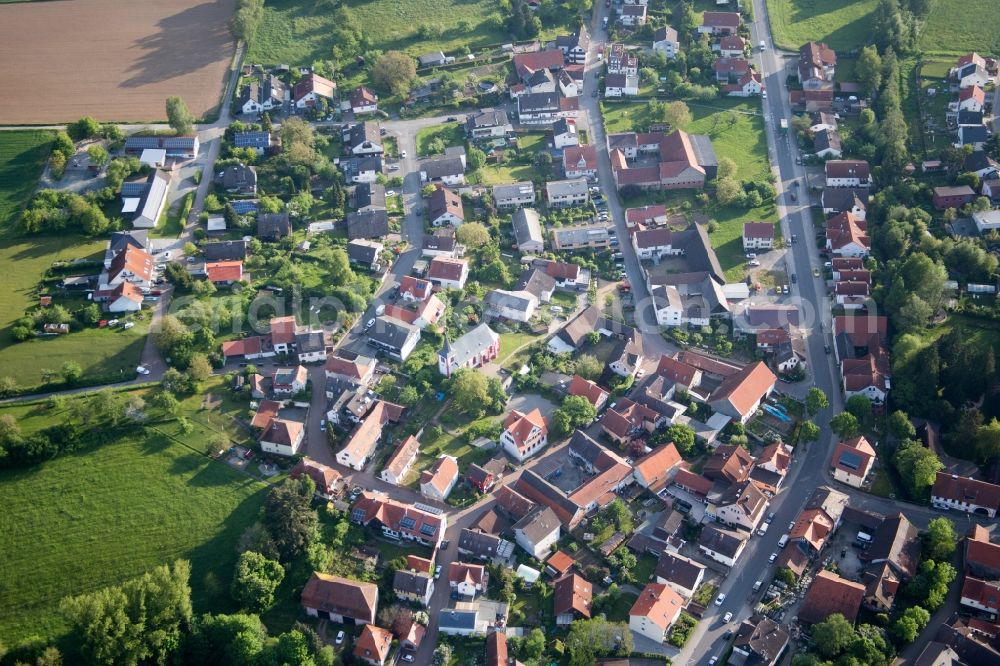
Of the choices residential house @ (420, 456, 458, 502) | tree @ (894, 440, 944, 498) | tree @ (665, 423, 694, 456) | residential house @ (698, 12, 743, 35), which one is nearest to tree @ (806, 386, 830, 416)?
tree @ (894, 440, 944, 498)

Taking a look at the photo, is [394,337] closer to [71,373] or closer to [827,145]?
[71,373]

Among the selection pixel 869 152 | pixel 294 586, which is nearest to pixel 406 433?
pixel 294 586

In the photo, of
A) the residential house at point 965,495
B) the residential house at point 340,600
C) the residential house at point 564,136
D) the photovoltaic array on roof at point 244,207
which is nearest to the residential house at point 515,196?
the residential house at point 564,136

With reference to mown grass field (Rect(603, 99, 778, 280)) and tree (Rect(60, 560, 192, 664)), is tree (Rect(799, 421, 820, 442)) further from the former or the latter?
tree (Rect(60, 560, 192, 664))

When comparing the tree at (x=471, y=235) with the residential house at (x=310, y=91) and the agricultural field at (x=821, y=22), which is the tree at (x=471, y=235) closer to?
the residential house at (x=310, y=91)

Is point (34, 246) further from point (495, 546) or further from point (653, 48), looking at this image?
point (653, 48)

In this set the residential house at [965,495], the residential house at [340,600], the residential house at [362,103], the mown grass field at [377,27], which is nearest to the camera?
the residential house at [340,600]
